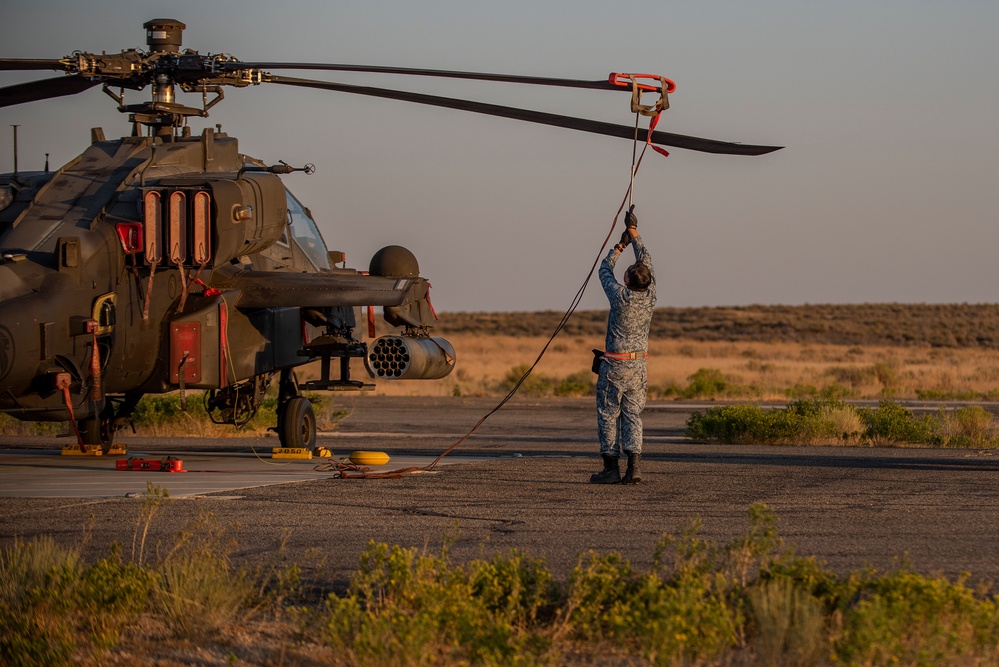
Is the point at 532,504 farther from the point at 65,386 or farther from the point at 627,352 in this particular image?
the point at 65,386

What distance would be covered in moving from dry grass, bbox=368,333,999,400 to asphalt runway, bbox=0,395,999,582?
21.0m

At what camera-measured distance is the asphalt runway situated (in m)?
9.88

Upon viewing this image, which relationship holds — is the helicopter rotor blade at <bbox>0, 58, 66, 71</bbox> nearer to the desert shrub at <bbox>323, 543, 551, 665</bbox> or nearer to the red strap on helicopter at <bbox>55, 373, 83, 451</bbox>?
the red strap on helicopter at <bbox>55, 373, 83, 451</bbox>

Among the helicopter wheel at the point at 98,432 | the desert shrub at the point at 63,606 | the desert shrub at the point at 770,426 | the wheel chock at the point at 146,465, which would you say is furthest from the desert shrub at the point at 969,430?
the desert shrub at the point at 63,606

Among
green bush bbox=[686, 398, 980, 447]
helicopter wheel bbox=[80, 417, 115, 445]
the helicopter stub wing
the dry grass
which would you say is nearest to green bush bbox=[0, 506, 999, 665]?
the helicopter stub wing

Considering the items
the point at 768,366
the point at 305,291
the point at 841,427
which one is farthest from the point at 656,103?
the point at 768,366

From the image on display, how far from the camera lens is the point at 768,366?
6525 centimetres

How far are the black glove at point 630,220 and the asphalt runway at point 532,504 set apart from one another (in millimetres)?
2907

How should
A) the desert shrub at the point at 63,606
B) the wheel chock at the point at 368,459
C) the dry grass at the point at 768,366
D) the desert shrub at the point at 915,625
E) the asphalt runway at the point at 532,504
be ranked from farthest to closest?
the dry grass at the point at 768,366 → the wheel chock at the point at 368,459 → the asphalt runway at the point at 532,504 → the desert shrub at the point at 63,606 → the desert shrub at the point at 915,625

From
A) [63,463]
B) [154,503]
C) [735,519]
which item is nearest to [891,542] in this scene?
[735,519]

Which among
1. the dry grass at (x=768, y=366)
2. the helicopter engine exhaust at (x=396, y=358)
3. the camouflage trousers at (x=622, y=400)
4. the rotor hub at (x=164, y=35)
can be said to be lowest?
the dry grass at (x=768, y=366)

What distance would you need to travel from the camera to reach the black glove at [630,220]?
14195 millimetres

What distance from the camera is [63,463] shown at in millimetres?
17281

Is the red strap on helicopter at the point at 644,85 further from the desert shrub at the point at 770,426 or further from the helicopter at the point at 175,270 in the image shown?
the desert shrub at the point at 770,426
